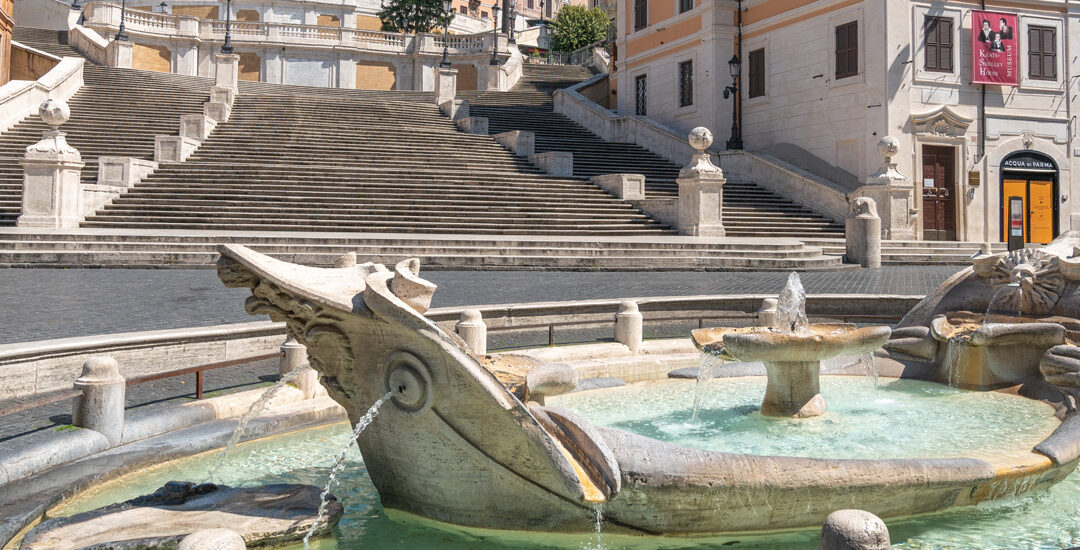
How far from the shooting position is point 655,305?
9633 mm

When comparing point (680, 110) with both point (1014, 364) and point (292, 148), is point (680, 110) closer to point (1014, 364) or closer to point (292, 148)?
point (292, 148)

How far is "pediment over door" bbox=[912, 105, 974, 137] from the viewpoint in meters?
25.0

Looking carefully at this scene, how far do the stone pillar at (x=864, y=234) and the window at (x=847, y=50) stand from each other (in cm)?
909

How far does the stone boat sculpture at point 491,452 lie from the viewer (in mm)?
3650

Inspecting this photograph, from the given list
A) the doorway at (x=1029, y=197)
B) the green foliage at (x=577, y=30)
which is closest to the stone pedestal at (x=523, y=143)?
the doorway at (x=1029, y=197)

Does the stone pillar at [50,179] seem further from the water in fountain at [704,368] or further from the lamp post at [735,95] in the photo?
the lamp post at [735,95]

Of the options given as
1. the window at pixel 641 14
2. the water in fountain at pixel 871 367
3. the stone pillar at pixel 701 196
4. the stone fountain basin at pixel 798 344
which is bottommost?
the water in fountain at pixel 871 367

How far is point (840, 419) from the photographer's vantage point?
617 cm

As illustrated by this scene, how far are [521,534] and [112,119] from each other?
1026 inches

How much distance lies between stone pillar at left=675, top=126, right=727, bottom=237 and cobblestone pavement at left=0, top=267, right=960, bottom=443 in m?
4.35

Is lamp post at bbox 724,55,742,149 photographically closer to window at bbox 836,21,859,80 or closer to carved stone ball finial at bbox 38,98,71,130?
window at bbox 836,21,859,80

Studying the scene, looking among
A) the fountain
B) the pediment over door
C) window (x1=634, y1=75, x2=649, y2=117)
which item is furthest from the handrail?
window (x1=634, y1=75, x2=649, y2=117)

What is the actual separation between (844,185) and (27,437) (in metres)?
24.6

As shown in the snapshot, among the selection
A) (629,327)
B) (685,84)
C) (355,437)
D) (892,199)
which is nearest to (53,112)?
(629,327)
